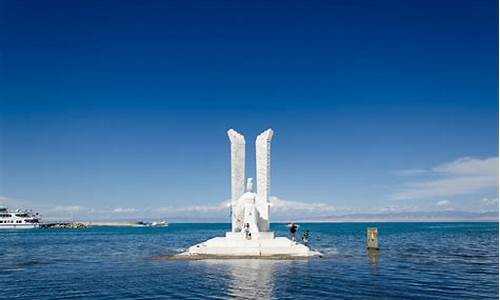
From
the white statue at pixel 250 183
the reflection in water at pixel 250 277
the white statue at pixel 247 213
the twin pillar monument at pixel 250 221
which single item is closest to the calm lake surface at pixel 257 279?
the reflection in water at pixel 250 277

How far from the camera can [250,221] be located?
51906 mm

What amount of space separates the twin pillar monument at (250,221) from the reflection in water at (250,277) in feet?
10.9

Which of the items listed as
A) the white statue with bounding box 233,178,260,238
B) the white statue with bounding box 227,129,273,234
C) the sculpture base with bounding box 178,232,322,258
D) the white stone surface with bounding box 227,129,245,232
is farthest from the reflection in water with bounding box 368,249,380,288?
the white stone surface with bounding box 227,129,245,232

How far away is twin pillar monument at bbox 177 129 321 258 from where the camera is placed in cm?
4734

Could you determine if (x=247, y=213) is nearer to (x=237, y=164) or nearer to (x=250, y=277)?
(x=237, y=164)

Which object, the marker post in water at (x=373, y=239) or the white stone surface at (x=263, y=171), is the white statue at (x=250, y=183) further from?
the marker post in water at (x=373, y=239)

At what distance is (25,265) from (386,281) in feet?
103

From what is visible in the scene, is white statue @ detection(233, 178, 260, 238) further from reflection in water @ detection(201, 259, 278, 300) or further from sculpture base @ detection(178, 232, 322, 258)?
reflection in water @ detection(201, 259, 278, 300)

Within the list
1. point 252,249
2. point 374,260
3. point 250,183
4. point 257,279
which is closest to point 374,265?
point 374,260

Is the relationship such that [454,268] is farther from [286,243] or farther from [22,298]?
[22,298]

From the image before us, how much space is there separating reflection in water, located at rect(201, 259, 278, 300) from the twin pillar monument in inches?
130

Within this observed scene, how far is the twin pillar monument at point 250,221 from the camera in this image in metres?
47.3

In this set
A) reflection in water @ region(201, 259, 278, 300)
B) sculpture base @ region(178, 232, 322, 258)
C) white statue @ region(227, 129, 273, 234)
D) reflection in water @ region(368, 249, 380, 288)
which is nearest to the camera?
reflection in water @ region(201, 259, 278, 300)

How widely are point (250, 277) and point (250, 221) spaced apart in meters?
18.6
